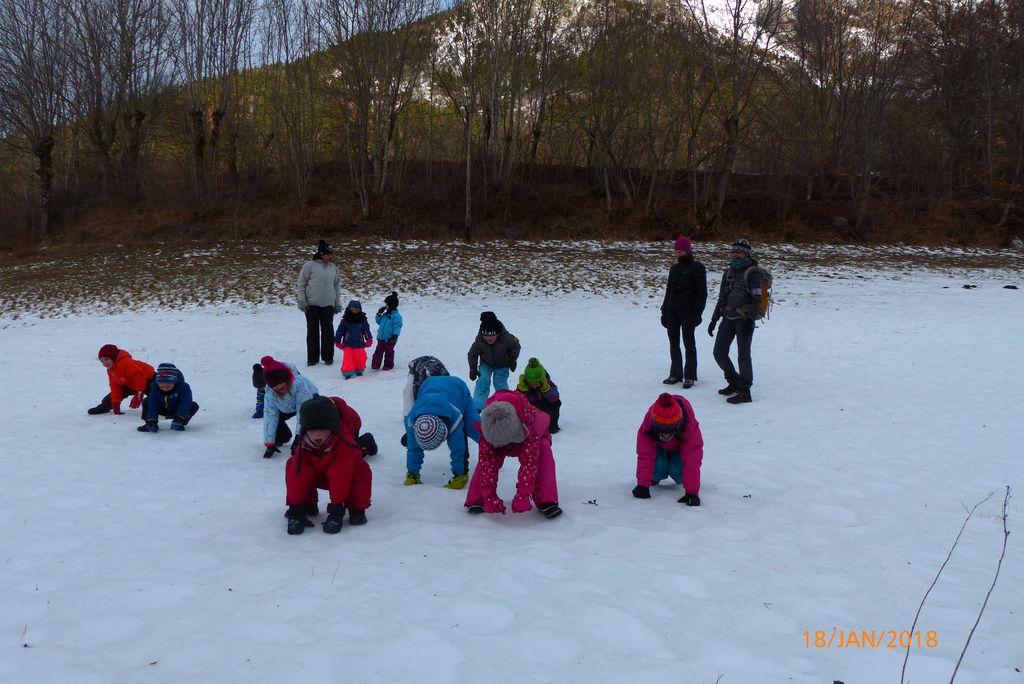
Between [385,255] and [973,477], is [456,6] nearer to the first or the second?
[385,255]

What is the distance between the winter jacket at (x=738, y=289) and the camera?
28.7 feet

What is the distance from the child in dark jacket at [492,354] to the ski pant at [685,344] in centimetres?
263

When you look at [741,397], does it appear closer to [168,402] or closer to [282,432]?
[282,432]

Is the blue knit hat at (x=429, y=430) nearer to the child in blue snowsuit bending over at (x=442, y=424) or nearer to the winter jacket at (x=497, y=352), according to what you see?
the child in blue snowsuit bending over at (x=442, y=424)

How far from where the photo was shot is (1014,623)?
12.9 feet

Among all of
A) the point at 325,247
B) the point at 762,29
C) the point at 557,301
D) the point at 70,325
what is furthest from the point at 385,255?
the point at 762,29

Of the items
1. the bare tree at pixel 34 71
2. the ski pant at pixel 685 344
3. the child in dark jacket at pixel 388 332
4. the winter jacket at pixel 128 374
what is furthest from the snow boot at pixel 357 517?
the bare tree at pixel 34 71

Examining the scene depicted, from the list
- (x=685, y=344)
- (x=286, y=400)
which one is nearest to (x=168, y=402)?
(x=286, y=400)

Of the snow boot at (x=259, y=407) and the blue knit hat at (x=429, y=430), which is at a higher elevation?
the blue knit hat at (x=429, y=430)

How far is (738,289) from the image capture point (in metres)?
8.92

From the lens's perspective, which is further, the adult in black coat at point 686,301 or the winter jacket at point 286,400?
the adult in black coat at point 686,301

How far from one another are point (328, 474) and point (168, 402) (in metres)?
4.16

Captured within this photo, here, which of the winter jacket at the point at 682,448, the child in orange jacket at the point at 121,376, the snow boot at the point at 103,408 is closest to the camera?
the winter jacket at the point at 682,448
